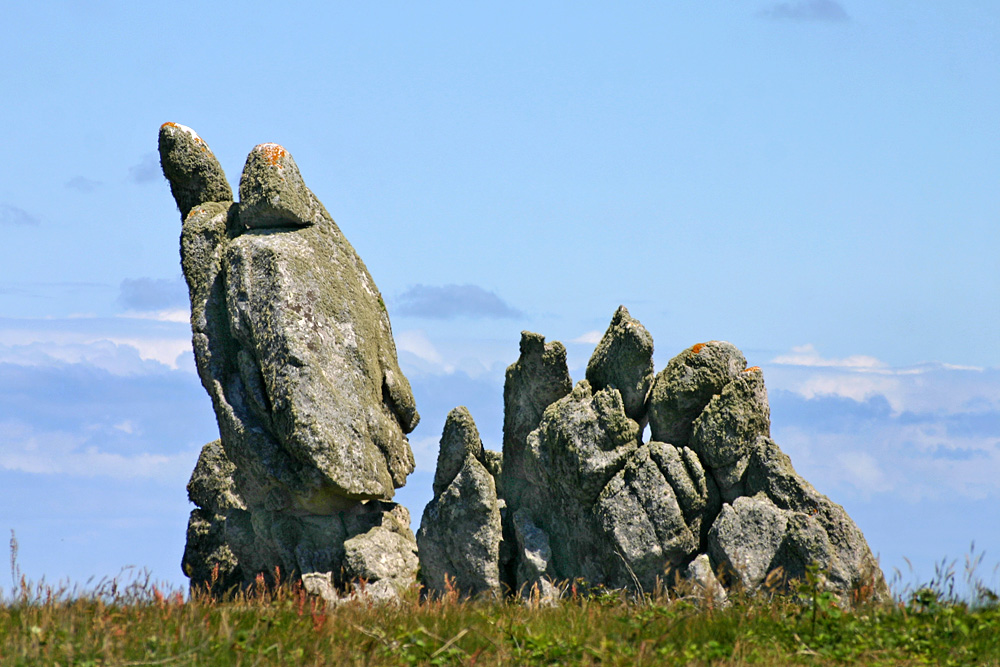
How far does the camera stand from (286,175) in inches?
585

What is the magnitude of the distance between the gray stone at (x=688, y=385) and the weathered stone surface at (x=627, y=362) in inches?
7.7

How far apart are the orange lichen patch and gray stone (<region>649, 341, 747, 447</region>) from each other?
20.3 feet

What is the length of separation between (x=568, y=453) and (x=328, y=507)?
345 centimetres

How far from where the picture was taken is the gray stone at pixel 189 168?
16047 millimetres

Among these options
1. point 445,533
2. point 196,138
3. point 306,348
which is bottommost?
point 445,533

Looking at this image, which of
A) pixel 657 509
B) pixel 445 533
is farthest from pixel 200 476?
pixel 657 509

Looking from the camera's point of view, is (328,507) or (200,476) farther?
(200,476)

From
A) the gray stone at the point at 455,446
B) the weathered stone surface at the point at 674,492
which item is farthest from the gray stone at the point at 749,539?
the gray stone at the point at 455,446

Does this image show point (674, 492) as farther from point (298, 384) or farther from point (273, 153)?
point (273, 153)

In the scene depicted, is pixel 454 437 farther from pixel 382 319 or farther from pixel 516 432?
pixel 382 319

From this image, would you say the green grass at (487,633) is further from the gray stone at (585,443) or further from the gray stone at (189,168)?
the gray stone at (189,168)

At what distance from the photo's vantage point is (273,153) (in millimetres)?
14875

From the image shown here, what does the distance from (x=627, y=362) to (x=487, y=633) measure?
17.7 ft

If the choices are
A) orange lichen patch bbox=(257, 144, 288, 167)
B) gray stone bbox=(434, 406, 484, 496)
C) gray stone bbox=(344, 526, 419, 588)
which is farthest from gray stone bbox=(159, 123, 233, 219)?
gray stone bbox=(344, 526, 419, 588)
